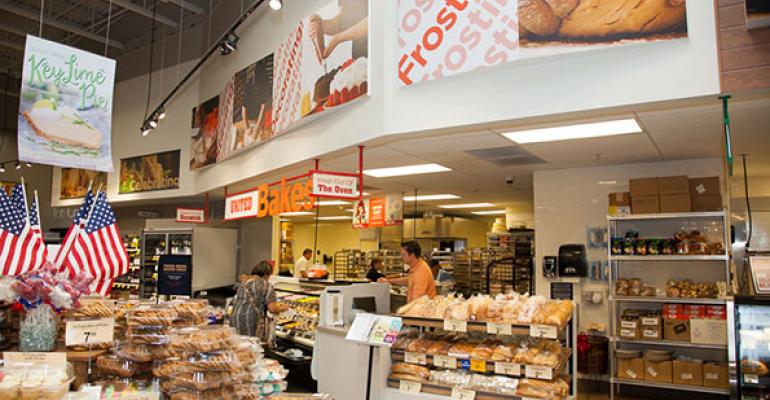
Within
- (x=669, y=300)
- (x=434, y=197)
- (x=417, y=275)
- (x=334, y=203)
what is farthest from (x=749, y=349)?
(x=334, y=203)

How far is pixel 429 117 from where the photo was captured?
19.2ft

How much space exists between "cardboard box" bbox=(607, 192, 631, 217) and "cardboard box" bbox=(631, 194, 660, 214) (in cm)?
10

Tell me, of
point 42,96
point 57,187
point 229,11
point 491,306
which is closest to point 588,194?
point 491,306

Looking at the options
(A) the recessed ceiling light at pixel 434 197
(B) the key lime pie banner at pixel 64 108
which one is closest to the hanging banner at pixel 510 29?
(B) the key lime pie banner at pixel 64 108

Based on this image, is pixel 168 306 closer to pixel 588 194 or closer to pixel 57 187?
pixel 588 194

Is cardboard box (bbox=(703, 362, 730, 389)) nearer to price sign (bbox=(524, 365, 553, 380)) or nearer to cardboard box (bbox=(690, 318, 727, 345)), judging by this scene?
cardboard box (bbox=(690, 318, 727, 345))

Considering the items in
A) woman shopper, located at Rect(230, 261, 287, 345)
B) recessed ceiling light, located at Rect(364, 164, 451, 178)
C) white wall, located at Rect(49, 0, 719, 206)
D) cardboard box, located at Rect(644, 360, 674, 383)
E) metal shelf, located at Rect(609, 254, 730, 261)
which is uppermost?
white wall, located at Rect(49, 0, 719, 206)

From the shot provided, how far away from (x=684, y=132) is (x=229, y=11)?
32.0 ft

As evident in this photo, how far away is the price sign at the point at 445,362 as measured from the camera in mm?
4785

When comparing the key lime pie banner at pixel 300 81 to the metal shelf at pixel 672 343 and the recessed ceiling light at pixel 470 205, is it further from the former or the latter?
the recessed ceiling light at pixel 470 205

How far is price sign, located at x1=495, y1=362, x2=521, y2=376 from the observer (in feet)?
14.8

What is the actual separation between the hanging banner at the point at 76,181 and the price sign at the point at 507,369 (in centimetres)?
1348

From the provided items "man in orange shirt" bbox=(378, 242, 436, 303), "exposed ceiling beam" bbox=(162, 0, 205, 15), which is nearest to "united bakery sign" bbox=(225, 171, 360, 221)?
"man in orange shirt" bbox=(378, 242, 436, 303)

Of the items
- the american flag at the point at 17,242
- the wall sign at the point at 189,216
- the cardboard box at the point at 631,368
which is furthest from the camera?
the wall sign at the point at 189,216
